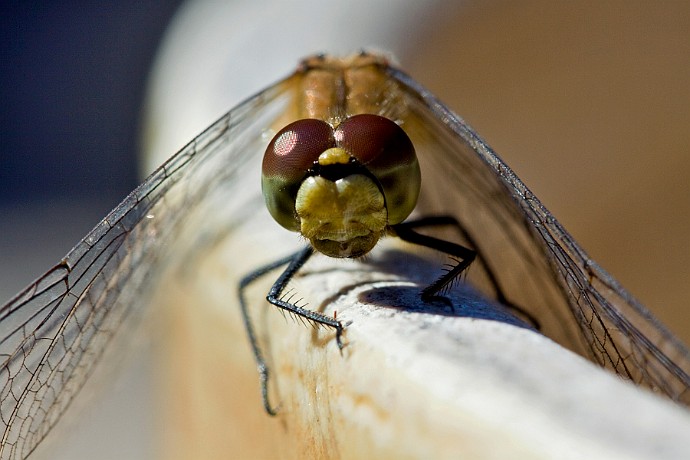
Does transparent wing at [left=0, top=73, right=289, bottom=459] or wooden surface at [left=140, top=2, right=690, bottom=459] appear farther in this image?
transparent wing at [left=0, top=73, right=289, bottom=459]

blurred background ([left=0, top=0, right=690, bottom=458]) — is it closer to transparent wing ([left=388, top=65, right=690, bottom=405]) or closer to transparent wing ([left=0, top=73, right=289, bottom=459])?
transparent wing ([left=0, top=73, right=289, bottom=459])

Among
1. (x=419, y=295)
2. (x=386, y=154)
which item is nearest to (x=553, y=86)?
(x=386, y=154)

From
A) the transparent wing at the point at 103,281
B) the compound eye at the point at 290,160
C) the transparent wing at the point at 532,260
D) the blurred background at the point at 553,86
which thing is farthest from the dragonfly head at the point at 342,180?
the blurred background at the point at 553,86

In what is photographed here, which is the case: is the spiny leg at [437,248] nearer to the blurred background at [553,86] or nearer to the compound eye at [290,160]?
the compound eye at [290,160]

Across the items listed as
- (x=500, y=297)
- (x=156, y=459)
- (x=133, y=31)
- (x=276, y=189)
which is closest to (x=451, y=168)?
(x=500, y=297)

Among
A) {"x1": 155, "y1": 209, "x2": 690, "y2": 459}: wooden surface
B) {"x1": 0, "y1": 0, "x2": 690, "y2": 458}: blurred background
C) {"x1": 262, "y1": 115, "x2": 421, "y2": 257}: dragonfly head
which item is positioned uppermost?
{"x1": 0, "y1": 0, "x2": 690, "y2": 458}: blurred background

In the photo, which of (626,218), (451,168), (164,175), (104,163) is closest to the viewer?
(164,175)

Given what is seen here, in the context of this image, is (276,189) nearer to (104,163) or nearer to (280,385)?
(280,385)

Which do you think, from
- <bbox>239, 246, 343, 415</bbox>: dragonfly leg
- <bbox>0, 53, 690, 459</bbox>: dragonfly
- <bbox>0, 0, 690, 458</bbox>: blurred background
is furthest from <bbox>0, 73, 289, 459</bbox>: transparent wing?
<bbox>0, 0, 690, 458</bbox>: blurred background
